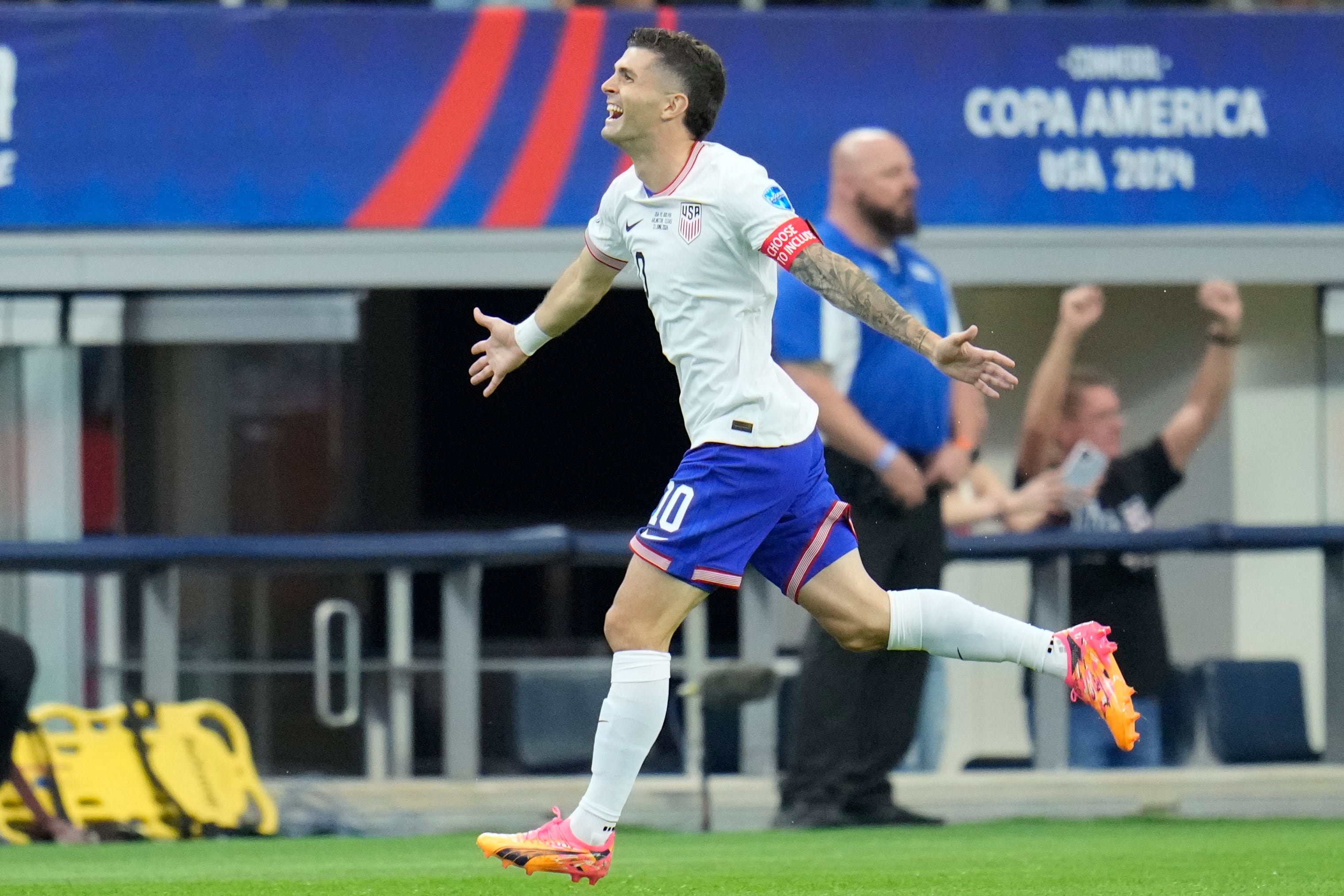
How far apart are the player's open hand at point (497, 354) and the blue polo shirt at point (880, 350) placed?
223cm

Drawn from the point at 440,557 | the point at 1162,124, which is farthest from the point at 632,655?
the point at 1162,124

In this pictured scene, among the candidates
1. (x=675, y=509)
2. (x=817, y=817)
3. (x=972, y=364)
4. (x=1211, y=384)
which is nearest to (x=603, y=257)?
(x=675, y=509)

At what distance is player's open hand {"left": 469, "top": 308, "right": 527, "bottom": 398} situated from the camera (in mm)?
5023

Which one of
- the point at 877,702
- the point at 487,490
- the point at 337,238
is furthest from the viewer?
the point at 487,490

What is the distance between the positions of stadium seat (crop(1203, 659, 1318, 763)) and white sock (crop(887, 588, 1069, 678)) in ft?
11.4

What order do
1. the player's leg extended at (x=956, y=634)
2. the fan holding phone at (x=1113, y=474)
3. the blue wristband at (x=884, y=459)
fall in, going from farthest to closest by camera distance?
the fan holding phone at (x=1113, y=474), the blue wristband at (x=884, y=459), the player's leg extended at (x=956, y=634)

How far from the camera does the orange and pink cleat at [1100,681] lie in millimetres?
4777

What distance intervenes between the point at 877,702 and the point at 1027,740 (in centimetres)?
119

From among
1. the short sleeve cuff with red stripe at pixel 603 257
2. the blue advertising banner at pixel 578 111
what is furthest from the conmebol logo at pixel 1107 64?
the short sleeve cuff with red stripe at pixel 603 257

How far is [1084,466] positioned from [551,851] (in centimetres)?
437

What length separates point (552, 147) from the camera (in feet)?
33.2

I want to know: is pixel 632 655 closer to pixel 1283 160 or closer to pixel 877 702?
pixel 877 702

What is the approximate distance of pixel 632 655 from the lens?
4.61m

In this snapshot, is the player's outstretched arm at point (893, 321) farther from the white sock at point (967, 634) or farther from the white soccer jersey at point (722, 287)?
the white sock at point (967, 634)
